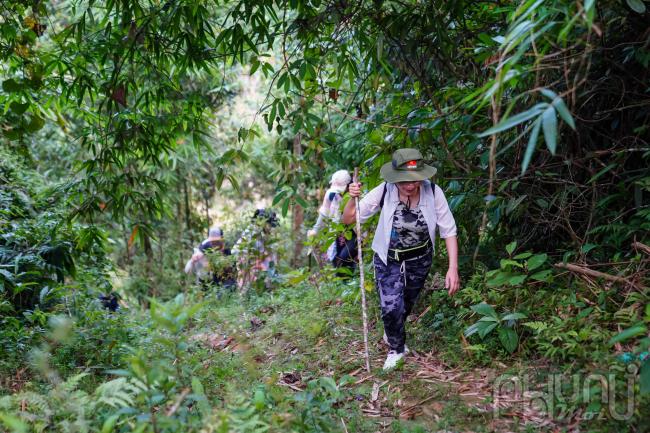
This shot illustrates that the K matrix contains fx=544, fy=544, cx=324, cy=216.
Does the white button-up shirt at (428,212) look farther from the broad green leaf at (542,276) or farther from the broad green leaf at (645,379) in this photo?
the broad green leaf at (645,379)

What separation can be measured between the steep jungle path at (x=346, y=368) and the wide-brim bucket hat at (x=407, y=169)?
164 cm

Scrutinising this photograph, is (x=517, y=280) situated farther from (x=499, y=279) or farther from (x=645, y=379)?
(x=645, y=379)

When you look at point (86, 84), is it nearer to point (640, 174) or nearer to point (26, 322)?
point (26, 322)

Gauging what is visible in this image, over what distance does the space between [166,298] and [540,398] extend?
1087 centimetres

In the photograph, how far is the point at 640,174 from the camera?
14.9 ft

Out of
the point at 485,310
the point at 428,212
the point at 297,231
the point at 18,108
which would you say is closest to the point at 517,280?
the point at 485,310

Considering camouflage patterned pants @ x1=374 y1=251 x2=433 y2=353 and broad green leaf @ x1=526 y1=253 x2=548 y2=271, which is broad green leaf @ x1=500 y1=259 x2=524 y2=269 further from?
camouflage patterned pants @ x1=374 y1=251 x2=433 y2=353

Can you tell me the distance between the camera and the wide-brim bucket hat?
4.43 meters

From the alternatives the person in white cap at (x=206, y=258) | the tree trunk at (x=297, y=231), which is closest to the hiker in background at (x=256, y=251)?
the person in white cap at (x=206, y=258)

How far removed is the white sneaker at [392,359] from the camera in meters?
4.77

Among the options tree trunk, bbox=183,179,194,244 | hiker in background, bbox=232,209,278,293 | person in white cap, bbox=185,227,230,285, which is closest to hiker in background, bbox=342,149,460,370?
hiker in background, bbox=232,209,278,293

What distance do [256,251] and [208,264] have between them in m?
1.14

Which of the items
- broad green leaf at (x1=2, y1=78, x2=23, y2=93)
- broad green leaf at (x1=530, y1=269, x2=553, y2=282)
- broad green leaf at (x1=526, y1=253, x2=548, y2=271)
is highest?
broad green leaf at (x1=2, y1=78, x2=23, y2=93)

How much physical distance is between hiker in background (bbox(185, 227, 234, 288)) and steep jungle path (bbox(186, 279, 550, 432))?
1.75 metres
